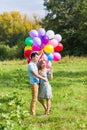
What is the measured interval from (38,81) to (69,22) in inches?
1581

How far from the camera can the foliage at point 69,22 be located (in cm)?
4700

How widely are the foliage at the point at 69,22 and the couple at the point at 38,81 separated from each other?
118 feet

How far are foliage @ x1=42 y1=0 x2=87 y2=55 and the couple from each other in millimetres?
35892

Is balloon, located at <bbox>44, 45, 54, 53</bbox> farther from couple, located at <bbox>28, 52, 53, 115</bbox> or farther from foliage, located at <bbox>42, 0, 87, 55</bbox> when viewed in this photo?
foliage, located at <bbox>42, 0, 87, 55</bbox>

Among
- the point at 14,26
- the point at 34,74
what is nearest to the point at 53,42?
the point at 34,74

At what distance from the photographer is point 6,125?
18.5 ft

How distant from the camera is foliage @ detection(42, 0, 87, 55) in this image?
4700 cm

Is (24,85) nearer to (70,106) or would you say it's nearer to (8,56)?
(70,106)

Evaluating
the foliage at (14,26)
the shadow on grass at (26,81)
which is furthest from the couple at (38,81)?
the foliage at (14,26)

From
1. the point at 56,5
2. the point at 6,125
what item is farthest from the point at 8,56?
the point at 6,125

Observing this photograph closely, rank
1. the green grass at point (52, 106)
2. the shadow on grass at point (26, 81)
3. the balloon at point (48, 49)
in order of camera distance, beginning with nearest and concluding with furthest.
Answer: the green grass at point (52, 106)
the balloon at point (48, 49)
the shadow on grass at point (26, 81)

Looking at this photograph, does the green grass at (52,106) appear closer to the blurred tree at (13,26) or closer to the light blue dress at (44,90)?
the light blue dress at (44,90)

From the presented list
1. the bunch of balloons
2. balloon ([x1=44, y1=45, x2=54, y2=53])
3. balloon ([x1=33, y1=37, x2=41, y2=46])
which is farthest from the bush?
balloon ([x1=44, y1=45, x2=54, y2=53])

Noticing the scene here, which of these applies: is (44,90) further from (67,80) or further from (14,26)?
(14,26)
